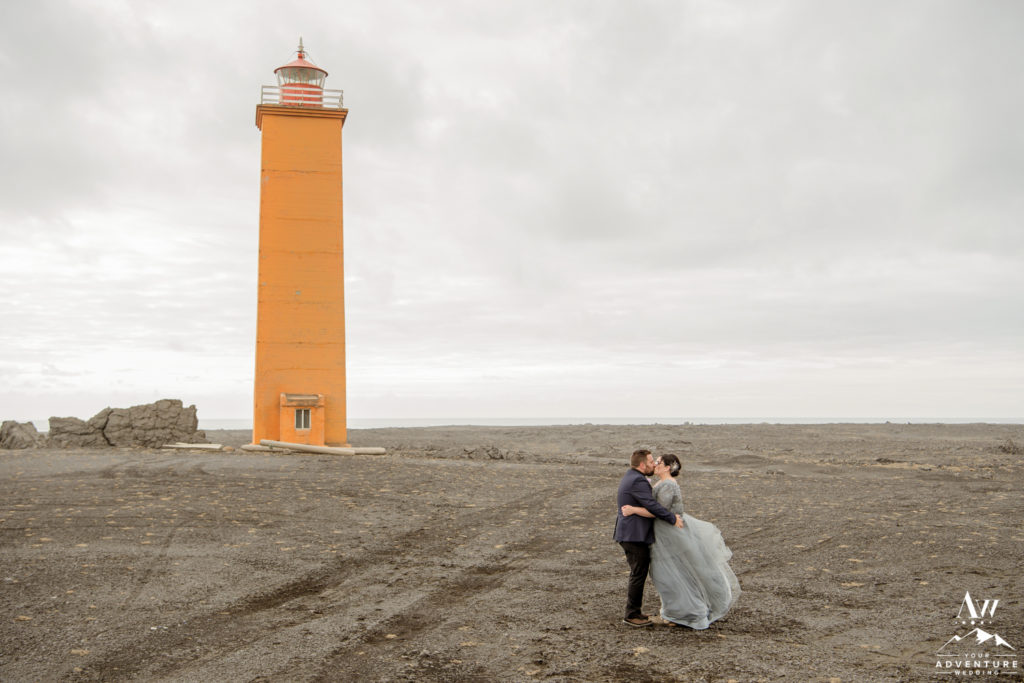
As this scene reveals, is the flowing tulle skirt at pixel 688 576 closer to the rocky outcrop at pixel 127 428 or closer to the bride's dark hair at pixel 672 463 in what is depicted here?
the bride's dark hair at pixel 672 463

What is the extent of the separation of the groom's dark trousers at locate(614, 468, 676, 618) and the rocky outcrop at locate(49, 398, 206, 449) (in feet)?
71.2

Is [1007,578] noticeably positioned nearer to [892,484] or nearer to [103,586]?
[892,484]

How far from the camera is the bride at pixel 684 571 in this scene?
8.57 metres

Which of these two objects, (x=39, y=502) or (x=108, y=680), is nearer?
(x=108, y=680)

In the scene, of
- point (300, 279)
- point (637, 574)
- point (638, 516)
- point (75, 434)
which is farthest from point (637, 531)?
point (75, 434)

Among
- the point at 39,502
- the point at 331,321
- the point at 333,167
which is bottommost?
the point at 39,502

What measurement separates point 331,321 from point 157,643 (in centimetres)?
1997

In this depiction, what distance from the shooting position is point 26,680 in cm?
690

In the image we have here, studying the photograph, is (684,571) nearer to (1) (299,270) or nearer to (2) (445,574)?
(2) (445,574)

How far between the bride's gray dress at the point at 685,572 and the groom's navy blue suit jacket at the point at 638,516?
0.14m

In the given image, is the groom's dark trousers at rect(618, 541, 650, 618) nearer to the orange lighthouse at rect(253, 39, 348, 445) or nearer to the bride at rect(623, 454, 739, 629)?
the bride at rect(623, 454, 739, 629)

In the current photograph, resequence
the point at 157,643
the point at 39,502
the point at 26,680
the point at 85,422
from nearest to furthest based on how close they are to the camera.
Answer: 1. the point at 26,680
2. the point at 157,643
3. the point at 39,502
4. the point at 85,422

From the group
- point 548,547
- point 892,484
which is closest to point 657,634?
point 548,547

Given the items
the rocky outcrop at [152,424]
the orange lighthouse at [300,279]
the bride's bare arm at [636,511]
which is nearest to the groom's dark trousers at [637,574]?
the bride's bare arm at [636,511]
